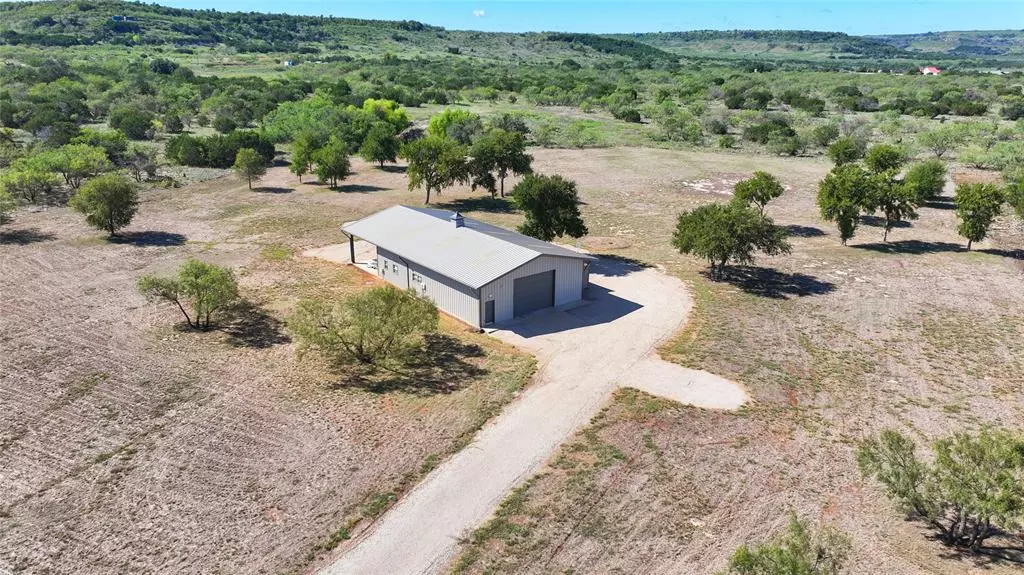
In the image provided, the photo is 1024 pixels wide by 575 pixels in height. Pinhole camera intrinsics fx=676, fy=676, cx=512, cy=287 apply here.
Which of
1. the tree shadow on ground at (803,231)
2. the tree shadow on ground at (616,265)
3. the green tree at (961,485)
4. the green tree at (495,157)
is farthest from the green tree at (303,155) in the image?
the green tree at (961,485)

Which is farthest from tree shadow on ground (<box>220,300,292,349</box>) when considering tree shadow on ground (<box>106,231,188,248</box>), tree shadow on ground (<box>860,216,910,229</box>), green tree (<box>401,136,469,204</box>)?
tree shadow on ground (<box>860,216,910,229</box>)

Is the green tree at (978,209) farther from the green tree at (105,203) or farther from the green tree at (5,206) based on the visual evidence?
the green tree at (5,206)

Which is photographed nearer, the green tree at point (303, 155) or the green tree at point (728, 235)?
the green tree at point (728, 235)

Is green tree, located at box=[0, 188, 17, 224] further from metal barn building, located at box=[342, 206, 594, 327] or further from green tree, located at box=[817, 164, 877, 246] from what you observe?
green tree, located at box=[817, 164, 877, 246]

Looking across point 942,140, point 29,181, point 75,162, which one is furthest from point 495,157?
point 942,140

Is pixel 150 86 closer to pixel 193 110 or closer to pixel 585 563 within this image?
pixel 193 110

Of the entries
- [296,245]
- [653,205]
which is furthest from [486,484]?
[653,205]
